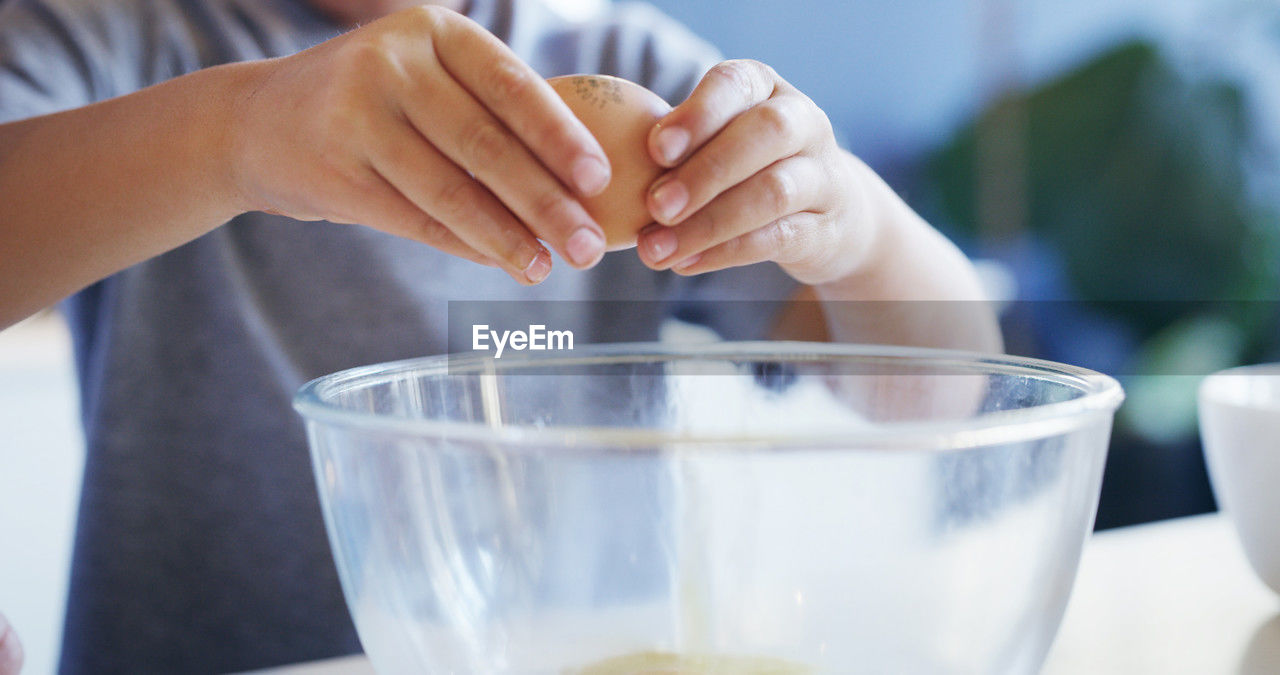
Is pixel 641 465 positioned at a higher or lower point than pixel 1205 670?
higher

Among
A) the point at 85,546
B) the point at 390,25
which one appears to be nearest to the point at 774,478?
the point at 390,25

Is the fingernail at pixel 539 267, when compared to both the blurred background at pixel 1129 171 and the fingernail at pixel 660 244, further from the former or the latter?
the blurred background at pixel 1129 171

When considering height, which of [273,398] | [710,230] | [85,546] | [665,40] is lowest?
[85,546]

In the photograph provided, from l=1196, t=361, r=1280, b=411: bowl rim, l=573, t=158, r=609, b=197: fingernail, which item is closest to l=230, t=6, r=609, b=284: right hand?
l=573, t=158, r=609, b=197: fingernail

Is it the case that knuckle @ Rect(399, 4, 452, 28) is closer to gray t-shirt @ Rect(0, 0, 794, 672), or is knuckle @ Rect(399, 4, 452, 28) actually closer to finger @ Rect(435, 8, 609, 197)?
finger @ Rect(435, 8, 609, 197)


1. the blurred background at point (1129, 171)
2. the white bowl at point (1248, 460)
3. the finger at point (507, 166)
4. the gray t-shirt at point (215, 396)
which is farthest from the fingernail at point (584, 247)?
the blurred background at point (1129, 171)

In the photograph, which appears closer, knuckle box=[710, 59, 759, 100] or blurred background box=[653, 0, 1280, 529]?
knuckle box=[710, 59, 759, 100]

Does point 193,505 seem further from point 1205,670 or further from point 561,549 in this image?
point 1205,670
